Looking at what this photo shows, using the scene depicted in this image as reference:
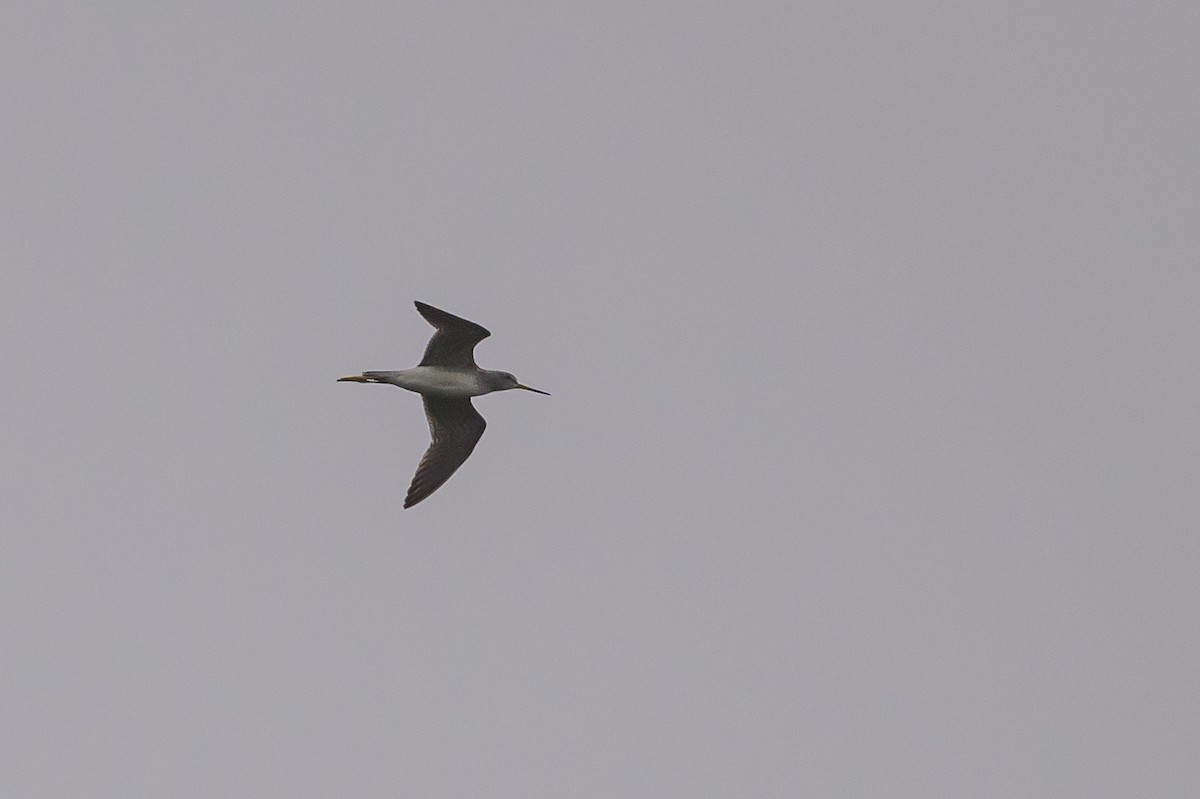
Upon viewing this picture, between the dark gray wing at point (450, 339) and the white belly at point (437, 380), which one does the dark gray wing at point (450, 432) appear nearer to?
the white belly at point (437, 380)

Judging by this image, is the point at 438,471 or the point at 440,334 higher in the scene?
the point at 440,334

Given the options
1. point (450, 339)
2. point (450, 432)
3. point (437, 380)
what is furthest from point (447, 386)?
point (450, 432)

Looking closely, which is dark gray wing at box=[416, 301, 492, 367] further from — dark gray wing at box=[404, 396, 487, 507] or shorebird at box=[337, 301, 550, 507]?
dark gray wing at box=[404, 396, 487, 507]

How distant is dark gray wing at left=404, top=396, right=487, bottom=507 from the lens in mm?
31906

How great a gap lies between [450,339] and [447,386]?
104 centimetres

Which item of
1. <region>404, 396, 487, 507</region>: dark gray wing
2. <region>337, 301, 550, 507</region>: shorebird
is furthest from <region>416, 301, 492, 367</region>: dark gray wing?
<region>404, 396, 487, 507</region>: dark gray wing

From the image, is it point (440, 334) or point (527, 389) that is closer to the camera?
point (440, 334)

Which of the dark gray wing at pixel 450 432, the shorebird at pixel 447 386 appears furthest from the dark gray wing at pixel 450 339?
the dark gray wing at pixel 450 432

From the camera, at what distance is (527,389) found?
31547mm

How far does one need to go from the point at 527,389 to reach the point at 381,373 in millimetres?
2693

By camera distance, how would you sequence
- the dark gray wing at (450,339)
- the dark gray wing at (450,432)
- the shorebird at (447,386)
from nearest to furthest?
the dark gray wing at (450,339), the shorebird at (447,386), the dark gray wing at (450,432)

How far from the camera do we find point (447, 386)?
30.5 meters

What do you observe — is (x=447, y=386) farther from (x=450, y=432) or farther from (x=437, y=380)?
(x=450, y=432)

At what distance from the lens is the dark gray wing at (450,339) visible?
94.1 feet
